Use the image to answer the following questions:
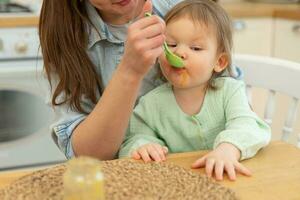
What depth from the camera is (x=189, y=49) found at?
0.99 meters

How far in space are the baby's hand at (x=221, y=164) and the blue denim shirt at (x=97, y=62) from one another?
1.12 feet

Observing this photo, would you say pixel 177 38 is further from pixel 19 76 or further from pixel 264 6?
pixel 264 6

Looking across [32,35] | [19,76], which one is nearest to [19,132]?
[19,76]

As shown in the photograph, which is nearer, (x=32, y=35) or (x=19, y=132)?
(x=32, y=35)

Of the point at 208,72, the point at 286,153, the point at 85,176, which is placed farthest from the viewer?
the point at 208,72

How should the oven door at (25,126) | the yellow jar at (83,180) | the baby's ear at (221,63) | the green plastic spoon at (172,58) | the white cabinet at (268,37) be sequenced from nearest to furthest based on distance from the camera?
the yellow jar at (83,180) < the green plastic spoon at (172,58) < the baby's ear at (221,63) < the oven door at (25,126) < the white cabinet at (268,37)

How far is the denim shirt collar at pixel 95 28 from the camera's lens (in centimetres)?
115

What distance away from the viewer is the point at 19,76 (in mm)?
2004

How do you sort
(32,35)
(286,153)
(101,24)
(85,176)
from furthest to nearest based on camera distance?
(32,35) < (101,24) < (286,153) < (85,176)

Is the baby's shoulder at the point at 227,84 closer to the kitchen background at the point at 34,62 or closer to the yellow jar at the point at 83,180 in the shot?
the yellow jar at the point at 83,180

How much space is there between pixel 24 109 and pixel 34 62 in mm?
241

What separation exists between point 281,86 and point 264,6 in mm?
1208

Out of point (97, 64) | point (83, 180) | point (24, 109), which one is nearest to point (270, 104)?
point (97, 64)

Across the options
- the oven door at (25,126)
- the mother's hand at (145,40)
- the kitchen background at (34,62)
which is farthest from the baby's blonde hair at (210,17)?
the oven door at (25,126)
